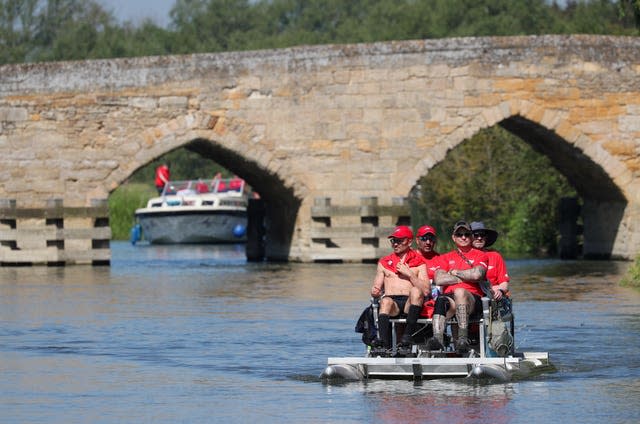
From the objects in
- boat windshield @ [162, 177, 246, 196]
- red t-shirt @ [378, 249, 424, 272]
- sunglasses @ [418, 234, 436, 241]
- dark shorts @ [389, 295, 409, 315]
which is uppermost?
boat windshield @ [162, 177, 246, 196]

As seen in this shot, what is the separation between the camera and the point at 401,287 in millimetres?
12172

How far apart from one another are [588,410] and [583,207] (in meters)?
20.2

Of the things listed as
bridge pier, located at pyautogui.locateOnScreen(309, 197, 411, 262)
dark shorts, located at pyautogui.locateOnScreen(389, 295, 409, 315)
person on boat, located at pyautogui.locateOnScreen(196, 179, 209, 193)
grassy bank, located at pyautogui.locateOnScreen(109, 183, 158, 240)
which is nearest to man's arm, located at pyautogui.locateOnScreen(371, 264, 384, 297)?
dark shorts, located at pyautogui.locateOnScreen(389, 295, 409, 315)

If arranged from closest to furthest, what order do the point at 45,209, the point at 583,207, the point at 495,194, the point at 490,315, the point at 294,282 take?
the point at 490,315
the point at 294,282
the point at 45,209
the point at 583,207
the point at 495,194

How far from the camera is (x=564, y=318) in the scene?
16.8 metres

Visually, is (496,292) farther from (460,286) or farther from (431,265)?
(431,265)

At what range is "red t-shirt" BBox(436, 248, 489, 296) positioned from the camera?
11977 mm

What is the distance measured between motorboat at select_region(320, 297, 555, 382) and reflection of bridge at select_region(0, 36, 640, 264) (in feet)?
49.5

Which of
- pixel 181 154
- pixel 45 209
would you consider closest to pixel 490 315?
pixel 45 209

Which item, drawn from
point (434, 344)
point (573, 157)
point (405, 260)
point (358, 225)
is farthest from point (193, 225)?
point (434, 344)

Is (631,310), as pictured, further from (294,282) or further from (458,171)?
(458,171)

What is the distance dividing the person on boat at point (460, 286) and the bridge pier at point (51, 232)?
14.8 metres

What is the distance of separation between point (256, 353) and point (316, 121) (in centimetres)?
1368

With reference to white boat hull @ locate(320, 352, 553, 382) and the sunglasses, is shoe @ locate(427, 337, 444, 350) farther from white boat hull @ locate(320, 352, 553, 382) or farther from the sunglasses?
the sunglasses
